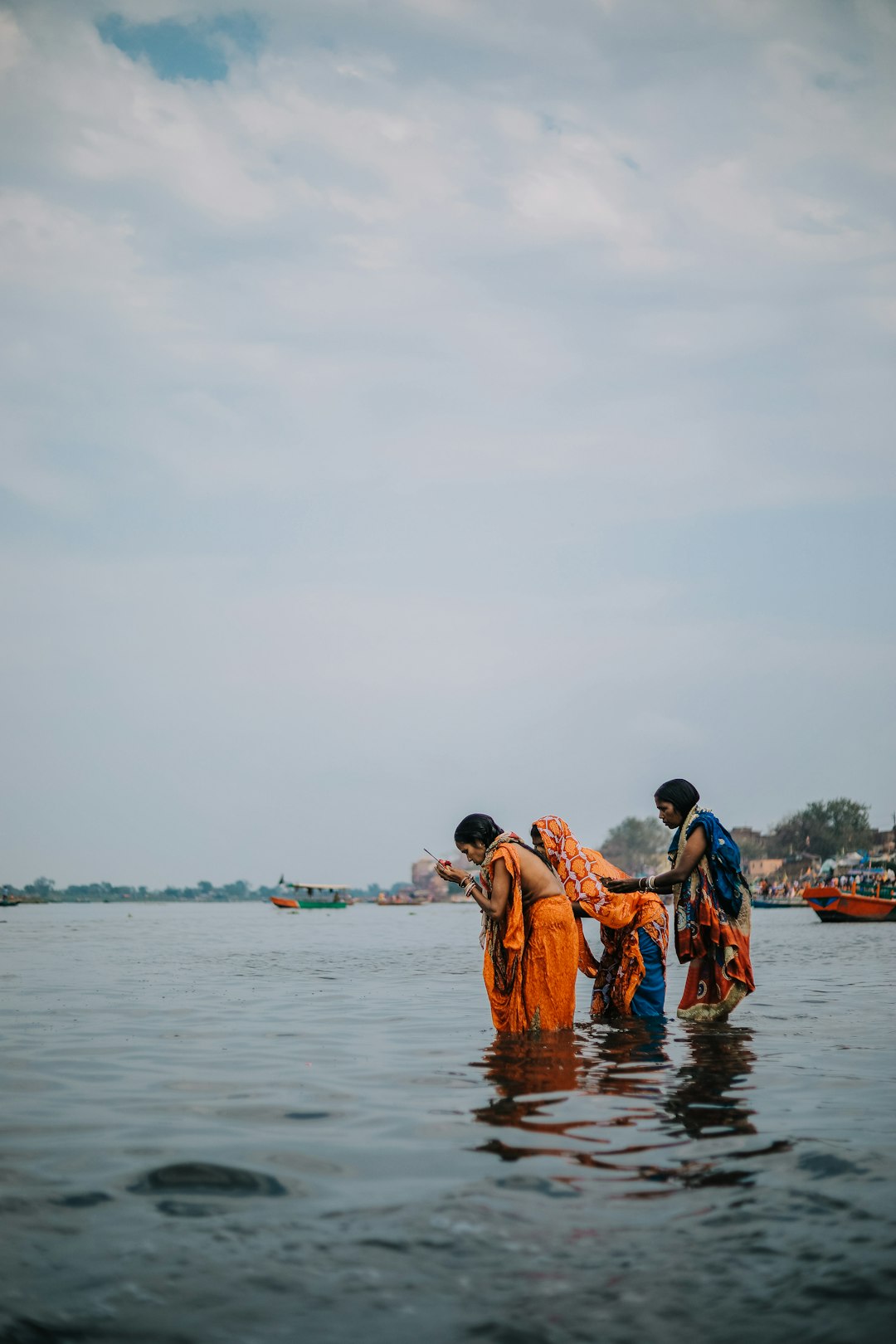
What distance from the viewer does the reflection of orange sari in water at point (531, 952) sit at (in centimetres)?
768

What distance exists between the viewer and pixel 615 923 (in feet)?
28.0

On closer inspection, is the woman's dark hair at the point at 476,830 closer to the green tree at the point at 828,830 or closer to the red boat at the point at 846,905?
the red boat at the point at 846,905

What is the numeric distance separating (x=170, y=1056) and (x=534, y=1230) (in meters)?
4.59

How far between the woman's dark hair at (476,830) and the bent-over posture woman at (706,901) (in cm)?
112

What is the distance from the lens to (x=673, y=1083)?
5.96 meters

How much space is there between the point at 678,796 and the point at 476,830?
1.60 metres

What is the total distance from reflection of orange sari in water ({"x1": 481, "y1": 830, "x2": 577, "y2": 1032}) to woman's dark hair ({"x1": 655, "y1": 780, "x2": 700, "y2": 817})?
1112 mm

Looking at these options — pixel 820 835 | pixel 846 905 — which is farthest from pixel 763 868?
pixel 846 905

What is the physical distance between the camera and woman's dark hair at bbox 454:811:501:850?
7.72 m

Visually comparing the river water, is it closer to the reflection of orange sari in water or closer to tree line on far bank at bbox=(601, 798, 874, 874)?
the reflection of orange sari in water

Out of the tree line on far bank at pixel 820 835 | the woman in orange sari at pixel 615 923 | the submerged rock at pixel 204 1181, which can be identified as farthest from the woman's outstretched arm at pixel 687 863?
the tree line on far bank at pixel 820 835

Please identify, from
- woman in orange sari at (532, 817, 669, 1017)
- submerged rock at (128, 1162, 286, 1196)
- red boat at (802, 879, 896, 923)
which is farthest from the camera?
red boat at (802, 879, 896, 923)

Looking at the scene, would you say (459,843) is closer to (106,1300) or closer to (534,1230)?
(534,1230)

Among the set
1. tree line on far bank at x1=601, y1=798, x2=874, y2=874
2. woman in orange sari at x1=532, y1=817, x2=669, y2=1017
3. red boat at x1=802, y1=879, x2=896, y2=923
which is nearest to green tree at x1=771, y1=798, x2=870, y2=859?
tree line on far bank at x1=601, y1=798, x2=874, y2=874
